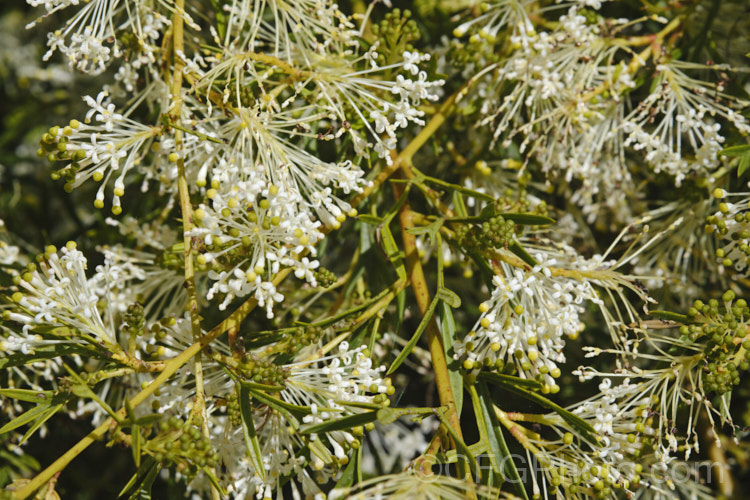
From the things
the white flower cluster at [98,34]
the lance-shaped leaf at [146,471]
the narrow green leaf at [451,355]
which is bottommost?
the narrow green leaf at [451,355]

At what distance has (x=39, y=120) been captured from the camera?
219 centimetres

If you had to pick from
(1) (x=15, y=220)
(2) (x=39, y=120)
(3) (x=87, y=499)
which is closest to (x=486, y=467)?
(1) (x=15, y=220)

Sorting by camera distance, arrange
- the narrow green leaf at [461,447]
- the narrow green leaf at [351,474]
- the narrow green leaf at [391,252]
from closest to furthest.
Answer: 1. the narrow green leaf at [461,447]
2. the narrow green leaf at [351,474]
3. the narrow green leaf at [391,252]

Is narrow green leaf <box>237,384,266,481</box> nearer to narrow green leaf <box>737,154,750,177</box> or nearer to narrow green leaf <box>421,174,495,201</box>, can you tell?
narrow green leaf <box>421,174,495,201</box>

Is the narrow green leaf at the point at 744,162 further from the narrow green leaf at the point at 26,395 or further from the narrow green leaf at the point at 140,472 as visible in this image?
the narrow green leaf at the point at 26,395

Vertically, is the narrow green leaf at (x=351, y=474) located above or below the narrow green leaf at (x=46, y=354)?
below

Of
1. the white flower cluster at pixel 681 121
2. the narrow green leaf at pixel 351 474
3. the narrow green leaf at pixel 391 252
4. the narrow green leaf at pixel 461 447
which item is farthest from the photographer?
the white flower cluster at pixel 681 121

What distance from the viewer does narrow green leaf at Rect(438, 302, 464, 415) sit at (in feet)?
3.19

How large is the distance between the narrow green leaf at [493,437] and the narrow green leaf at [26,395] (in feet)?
2.06

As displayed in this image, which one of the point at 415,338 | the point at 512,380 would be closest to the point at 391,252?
the point at 415,338

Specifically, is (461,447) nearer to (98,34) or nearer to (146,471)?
(146,471)

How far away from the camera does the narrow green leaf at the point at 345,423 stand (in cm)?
85

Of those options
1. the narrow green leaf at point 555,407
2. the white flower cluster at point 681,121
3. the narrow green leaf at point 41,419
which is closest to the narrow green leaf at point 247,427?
the narrow green leaf at point 41,419

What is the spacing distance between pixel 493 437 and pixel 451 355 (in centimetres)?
14
